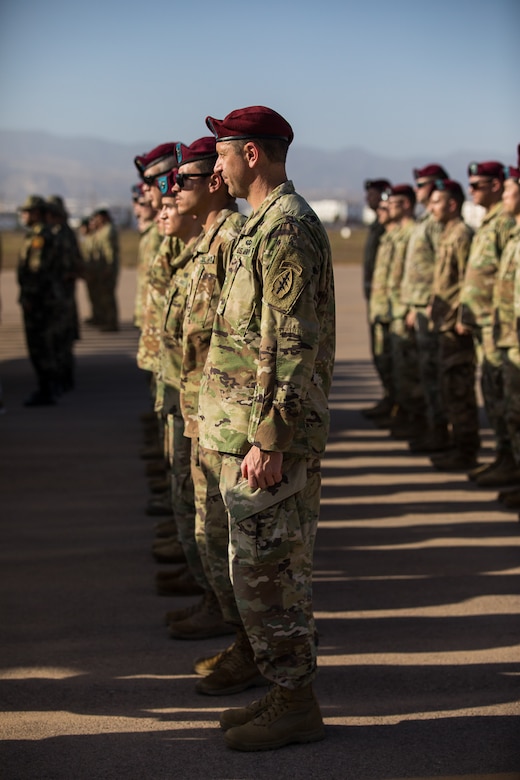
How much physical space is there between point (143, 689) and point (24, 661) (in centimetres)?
62

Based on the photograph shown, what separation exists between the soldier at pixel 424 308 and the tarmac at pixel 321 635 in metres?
0.32

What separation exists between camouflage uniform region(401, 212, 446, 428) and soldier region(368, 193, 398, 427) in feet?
3.07

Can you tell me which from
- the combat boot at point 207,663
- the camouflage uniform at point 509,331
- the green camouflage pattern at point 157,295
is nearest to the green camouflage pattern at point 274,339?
the combat boot at point 207,663

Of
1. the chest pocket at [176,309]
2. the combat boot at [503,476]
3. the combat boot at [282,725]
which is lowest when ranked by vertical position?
the combat boot at [503,476]

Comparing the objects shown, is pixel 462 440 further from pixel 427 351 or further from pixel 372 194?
pixel 372 194

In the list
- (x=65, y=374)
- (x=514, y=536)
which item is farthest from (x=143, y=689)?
(x=65, y=374)

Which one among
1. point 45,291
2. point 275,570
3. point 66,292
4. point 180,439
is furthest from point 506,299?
point 66,292

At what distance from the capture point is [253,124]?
3.59 m

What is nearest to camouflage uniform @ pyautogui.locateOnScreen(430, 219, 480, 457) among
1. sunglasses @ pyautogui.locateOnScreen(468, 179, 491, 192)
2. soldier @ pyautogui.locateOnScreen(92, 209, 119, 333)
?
sunglasses @ pyautogui.locateOnScreen(468, 179, 491, 192)

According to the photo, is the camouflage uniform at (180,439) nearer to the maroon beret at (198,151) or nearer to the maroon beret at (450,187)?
the maroon beret at (198,151)

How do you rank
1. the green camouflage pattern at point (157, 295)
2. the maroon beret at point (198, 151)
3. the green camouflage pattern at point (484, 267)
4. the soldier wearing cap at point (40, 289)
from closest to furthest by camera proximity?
the maroon beret at point (198, 151)
the green camouflage pattern at point (157, 295)
the green camouflage pattern at point (484, 267)
the soldier wearing cap at point (40, 289)

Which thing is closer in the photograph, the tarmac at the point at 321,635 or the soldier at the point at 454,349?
the tarmac at the point at 321,635

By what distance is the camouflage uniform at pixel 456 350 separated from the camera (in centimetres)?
841

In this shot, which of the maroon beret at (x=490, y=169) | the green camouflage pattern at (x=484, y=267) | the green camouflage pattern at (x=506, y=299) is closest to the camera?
the green camouflage pattern at (x=506, y=299)
